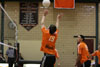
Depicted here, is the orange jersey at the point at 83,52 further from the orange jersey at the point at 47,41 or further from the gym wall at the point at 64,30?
the gym wall at the point at 64,30

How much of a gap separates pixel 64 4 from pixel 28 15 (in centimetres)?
210

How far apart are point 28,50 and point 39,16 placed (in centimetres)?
199

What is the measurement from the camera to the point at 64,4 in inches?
549

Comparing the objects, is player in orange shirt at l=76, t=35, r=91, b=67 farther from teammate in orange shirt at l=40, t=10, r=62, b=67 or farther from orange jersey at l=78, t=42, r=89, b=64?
teammate in orange shirt at l=40, t=10, r=62, b=67

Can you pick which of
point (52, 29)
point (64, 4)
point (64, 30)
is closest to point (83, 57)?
point (52, 29)

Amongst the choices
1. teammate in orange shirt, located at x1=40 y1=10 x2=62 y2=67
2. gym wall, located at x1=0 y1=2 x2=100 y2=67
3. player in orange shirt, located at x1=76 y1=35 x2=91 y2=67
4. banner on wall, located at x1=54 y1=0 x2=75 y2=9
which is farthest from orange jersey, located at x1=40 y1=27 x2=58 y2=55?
banner on wall, located at x1=54 y1=0 x2=75 y2=9

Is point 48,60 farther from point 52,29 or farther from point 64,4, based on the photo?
point 64,4

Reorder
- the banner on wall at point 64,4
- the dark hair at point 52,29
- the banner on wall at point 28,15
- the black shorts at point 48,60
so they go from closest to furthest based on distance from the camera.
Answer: the dark hair at point 52,29
the black shorts at point 48,60
the banner on wall at point 64,4
the banner on wall at point 28,15

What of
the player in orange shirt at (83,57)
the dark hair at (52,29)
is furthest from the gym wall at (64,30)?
the dark hair at (52,29)

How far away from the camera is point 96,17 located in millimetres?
14305

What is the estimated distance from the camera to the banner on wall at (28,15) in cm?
1414

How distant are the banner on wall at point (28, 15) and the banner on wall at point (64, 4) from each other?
120 cm

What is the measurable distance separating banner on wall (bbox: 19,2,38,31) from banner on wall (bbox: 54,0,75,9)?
3.93 ft

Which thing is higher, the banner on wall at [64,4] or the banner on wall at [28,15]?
the banner on wall at [64,4]
